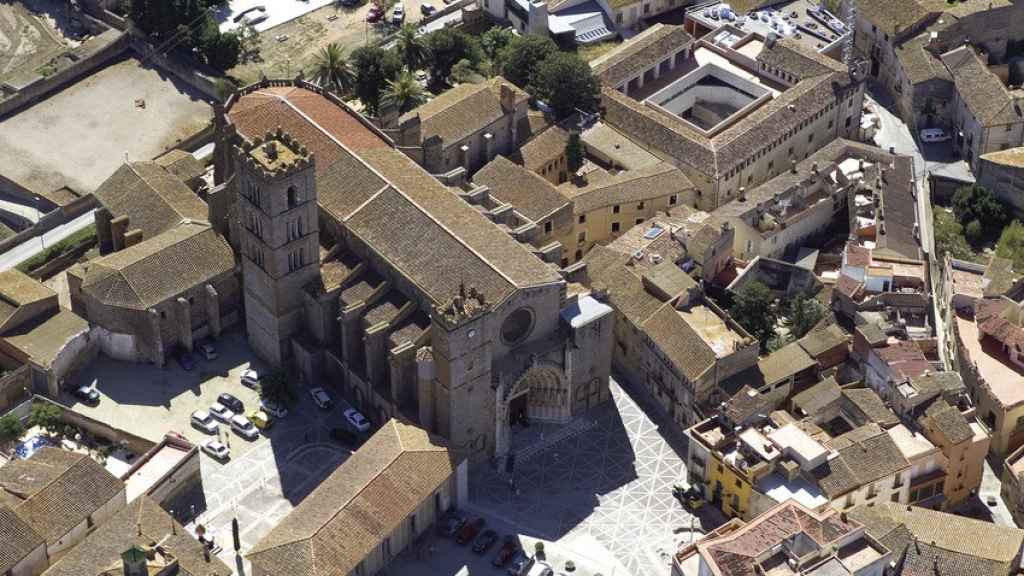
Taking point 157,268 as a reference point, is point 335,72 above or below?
above

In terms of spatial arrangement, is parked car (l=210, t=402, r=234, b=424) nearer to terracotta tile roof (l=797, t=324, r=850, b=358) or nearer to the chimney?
the chimney

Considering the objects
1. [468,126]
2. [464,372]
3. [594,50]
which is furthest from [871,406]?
[594,50]

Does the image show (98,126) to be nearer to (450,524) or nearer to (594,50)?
(594,50)

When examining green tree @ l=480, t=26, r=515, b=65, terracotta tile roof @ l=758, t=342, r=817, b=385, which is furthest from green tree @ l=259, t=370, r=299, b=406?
green tree @ l=480, t=26, r=515, b=65

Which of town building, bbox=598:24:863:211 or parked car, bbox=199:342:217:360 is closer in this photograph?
parked car, bbox=199:342:217:360

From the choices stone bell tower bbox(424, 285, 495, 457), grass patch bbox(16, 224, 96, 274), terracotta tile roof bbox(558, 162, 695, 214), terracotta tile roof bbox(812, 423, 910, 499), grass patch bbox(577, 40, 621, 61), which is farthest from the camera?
grass patch bbox(577, 40, 621, 61)

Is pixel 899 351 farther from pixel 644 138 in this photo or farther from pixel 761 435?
pixel 644 138
